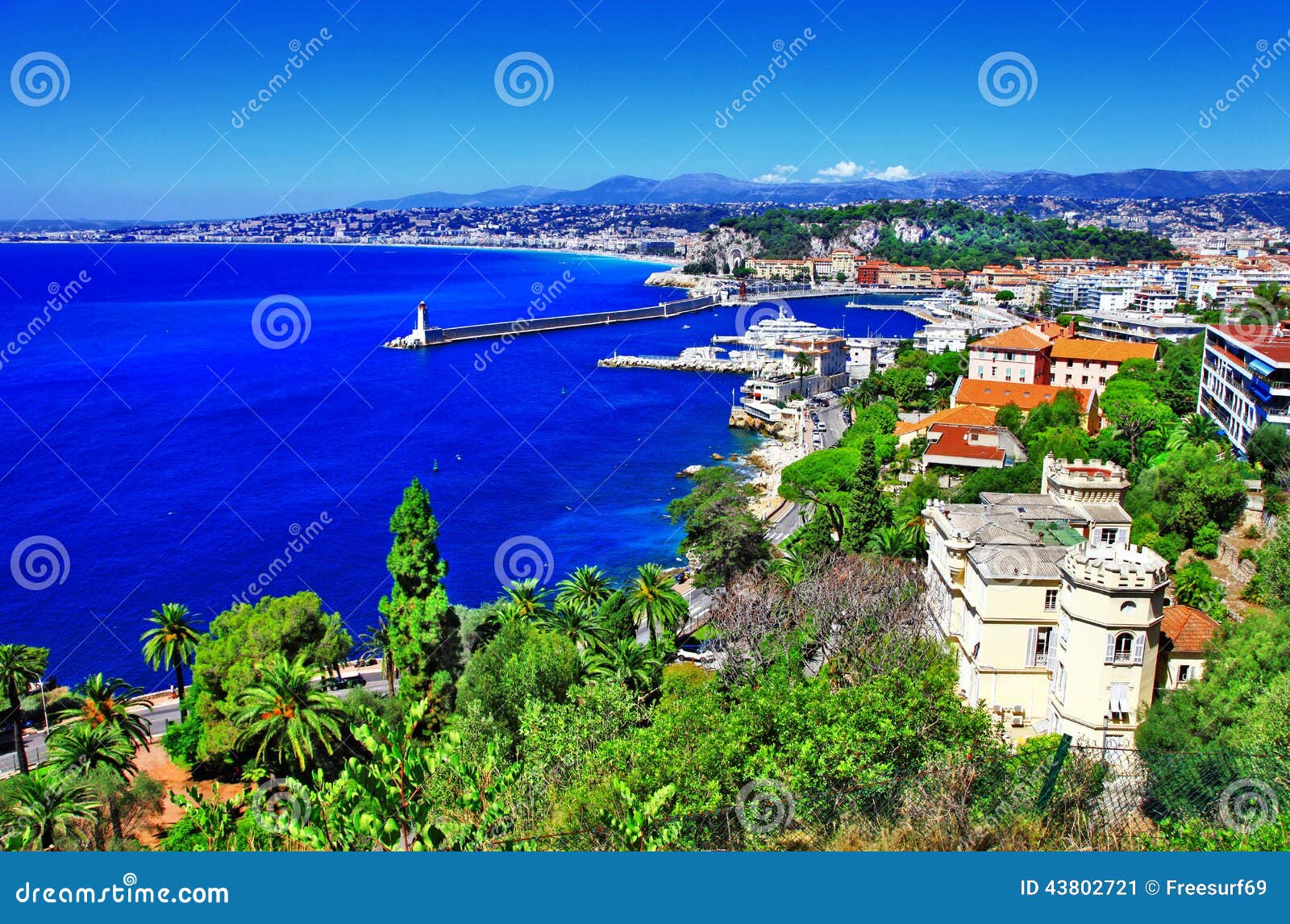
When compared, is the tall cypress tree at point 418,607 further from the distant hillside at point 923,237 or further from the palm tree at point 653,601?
the distant hillside at point 923,237

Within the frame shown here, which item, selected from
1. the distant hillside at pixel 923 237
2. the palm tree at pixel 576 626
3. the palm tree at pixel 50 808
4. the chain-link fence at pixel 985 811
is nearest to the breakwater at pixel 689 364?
the palm tree at pixel 576 626

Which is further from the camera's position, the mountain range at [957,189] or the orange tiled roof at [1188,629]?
the mountain range at [957,189]

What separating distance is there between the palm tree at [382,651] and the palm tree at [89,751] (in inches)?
125

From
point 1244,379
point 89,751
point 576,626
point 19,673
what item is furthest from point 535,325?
point 89,751

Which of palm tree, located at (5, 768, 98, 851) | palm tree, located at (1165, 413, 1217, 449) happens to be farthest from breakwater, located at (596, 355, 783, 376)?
palm tree, located at (5, 768, 98, 851)

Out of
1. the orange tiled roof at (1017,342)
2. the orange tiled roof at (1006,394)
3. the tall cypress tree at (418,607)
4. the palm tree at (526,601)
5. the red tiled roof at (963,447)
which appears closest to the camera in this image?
the tall cypress tree at (418,607)

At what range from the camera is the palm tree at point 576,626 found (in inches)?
454

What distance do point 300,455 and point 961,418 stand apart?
19184mm

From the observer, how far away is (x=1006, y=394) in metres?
24.8

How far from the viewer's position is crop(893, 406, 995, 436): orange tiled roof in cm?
2155

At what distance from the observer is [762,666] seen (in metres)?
9.72

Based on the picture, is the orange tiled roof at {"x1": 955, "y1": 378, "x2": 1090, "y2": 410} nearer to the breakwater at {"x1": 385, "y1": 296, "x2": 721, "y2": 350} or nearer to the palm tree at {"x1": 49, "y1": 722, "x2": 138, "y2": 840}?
the palm tree at {"x1": 49, "y1": 722, "x2": 138, "y2": 840}

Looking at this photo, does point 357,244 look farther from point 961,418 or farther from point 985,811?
point 985,811

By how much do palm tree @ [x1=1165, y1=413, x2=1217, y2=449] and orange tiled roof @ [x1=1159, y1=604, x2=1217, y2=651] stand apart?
31.6 feet
